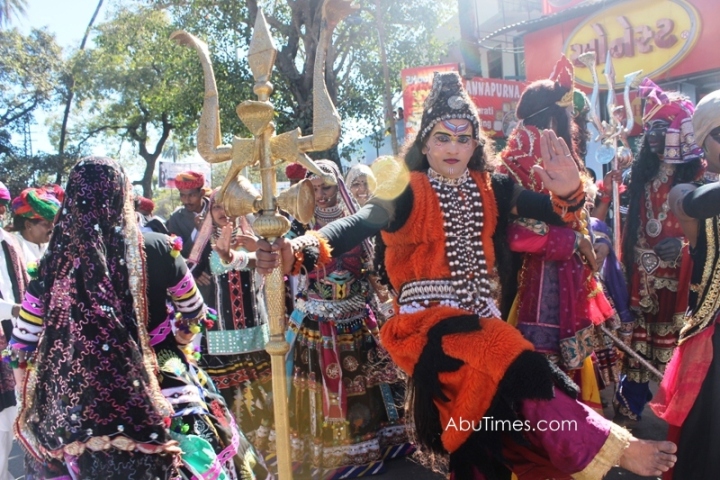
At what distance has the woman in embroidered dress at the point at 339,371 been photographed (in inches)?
158

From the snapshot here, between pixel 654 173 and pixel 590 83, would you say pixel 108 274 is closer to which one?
pixel 654 173

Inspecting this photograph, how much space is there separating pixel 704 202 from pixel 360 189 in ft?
9.17

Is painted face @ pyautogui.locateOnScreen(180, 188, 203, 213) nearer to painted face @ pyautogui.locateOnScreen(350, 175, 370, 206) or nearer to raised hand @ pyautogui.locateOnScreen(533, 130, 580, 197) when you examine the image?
painted face @ pyautogui.locateOnScreen(350, 175, 370, 206)

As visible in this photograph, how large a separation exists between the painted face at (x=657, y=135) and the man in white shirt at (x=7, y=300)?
4284 millimetres

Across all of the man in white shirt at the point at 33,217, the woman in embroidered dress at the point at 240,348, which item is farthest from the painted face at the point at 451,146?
the man in white shirt at the point at 33,217

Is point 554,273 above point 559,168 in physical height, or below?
below

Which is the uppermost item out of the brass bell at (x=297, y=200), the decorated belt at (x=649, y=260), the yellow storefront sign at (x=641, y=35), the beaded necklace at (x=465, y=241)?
the yellow storefront sign at (x=641, y=35)

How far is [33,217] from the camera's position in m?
4.16

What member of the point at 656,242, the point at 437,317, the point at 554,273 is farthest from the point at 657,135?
the point at 437,317

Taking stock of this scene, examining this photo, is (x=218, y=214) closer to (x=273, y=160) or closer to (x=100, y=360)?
(x=100, y=360)

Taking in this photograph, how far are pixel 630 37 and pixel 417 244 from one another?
34.4ft

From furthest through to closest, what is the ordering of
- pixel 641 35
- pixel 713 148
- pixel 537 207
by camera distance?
pixel 641 35 → pixel 537 207 → pixel 713 148

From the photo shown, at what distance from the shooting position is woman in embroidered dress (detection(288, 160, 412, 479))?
13.1ft

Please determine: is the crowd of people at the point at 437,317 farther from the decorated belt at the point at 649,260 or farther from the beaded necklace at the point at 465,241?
the decorated belt at the point at 649,260
